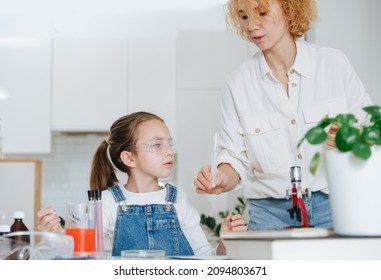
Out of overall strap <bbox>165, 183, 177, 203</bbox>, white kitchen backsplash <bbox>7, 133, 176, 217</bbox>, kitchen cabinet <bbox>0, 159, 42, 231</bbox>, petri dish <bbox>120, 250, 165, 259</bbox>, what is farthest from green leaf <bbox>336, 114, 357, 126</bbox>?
white kitchen backsplash <bbox>7, 133, 176, 217</bbox>

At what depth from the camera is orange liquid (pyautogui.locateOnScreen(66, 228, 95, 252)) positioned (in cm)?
115

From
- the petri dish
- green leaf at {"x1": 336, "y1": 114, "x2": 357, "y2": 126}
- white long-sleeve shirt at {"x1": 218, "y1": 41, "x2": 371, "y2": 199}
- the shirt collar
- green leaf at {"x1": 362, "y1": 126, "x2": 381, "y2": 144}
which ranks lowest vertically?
the petri dish

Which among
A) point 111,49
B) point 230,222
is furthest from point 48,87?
point 230,222

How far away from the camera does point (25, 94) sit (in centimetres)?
360

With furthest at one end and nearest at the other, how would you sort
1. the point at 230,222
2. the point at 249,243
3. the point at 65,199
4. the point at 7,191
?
the point at 65,199
the point at 7,191
the point at 230,222
the point at 249,243

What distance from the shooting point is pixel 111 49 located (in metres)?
3.65

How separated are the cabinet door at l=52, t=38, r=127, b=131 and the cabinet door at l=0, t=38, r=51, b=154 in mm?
62

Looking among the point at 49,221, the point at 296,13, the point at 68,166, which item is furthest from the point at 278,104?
the point at 68,166

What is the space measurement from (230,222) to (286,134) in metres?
0.43

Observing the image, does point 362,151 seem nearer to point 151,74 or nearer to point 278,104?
point 278,104

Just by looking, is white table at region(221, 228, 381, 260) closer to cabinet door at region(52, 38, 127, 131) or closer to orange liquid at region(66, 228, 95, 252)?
orange liquid at region(66, 228, 95, 252)

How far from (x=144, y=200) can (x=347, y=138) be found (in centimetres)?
102

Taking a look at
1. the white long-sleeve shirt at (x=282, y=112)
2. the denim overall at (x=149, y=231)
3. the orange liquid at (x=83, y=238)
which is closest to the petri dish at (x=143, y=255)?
the orange liquid at (x=83, y=238)

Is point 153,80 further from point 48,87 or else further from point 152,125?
point 152,125
